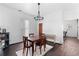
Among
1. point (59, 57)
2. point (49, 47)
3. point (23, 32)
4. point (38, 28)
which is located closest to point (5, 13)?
point (23, 32)

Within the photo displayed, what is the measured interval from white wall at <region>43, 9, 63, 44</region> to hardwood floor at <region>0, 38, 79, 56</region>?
0.12 meters

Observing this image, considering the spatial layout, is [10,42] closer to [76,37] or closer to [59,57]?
[59,57]

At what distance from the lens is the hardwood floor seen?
1517mm

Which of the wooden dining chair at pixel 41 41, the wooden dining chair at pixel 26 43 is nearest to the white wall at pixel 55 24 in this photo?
the wooden dining chair at pixel 41 41

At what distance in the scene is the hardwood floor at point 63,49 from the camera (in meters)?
1.52

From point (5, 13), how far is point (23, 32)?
0.45 meters

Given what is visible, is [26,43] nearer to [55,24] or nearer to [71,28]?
[55,24]

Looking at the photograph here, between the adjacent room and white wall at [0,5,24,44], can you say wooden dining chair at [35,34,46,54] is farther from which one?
white wall at [0,5,24,44]

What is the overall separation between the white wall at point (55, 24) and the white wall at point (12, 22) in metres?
0.44

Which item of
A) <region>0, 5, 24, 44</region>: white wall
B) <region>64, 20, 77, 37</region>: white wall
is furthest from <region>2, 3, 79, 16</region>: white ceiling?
<region>64, 20, 77, 37</region>: white wall

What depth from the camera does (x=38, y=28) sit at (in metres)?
1.58

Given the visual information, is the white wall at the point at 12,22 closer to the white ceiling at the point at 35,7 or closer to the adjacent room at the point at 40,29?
the adjacent room at the point at 40,29

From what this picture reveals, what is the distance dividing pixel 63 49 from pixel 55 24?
0.47m

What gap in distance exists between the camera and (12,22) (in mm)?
1552
